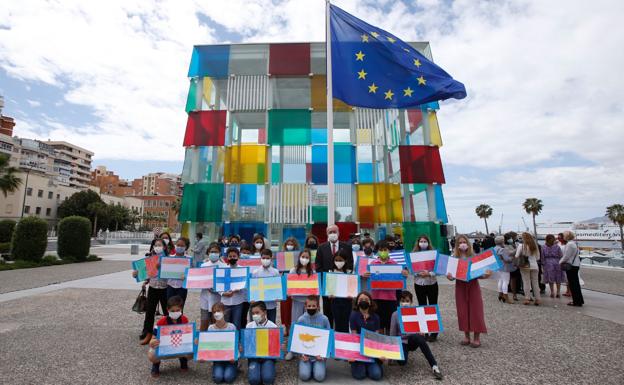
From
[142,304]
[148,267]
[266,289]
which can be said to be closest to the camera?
[266,289]

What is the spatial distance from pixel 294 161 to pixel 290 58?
617cm

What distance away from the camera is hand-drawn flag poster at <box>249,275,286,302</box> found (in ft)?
19.6

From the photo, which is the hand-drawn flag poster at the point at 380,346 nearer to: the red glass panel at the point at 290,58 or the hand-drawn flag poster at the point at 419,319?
the hand-drawn flag poster at the point at 419,319

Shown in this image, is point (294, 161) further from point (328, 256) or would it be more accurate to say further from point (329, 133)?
point (328, 256)

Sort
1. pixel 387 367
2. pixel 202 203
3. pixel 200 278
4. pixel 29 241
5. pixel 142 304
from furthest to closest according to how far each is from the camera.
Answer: pixel 29 241 < pixel 202 203 < pixel 142 304 < pixel 200 278 < pixel 387 367

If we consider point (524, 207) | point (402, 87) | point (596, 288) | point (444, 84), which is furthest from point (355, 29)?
point (524, 207)

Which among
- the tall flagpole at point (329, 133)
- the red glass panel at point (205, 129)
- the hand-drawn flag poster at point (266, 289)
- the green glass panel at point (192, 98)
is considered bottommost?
the hand-drawn flag poster at point (266, 289)

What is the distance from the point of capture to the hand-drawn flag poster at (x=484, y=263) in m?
6.45

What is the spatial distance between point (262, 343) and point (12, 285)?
13.7m

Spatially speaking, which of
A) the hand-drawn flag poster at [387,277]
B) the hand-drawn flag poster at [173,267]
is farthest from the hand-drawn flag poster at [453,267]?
the hand-drawn flag poster at [173,267]

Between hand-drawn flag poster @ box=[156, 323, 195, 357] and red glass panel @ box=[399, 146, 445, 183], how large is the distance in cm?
1560

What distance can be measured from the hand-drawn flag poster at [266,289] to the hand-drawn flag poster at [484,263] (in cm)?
369

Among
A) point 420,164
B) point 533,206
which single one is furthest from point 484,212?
point 420,164

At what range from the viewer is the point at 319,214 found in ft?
60.6
